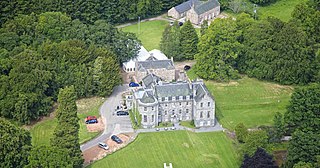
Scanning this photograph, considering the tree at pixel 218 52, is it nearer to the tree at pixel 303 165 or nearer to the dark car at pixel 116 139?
the dark car at pixel 116 139

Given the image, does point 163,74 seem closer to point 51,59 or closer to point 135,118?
point 135,118

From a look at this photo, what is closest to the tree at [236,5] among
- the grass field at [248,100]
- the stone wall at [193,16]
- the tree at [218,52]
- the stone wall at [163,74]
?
the stone wall at [193,16]

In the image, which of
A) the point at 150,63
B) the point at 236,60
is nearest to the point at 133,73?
the point at 150,63

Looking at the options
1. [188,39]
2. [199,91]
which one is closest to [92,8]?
[188,39]

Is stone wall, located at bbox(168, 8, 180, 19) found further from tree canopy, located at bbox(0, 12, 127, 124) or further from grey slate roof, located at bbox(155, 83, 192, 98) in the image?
grey slate roof, located at bbox(155, 83, 192, 98)

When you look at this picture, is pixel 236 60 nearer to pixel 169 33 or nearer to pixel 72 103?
pixel 169 33

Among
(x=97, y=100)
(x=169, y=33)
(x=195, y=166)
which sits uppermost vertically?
(x=169, y=33)
